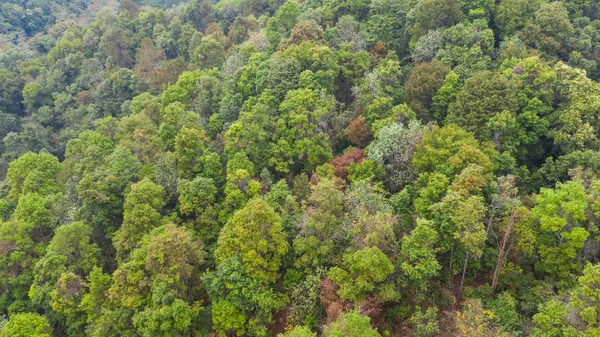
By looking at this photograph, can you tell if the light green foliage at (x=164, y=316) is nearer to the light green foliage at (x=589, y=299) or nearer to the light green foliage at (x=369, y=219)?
the light green foliage at (x=369, y=219)

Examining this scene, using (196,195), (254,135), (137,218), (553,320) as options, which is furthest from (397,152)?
(137,218)

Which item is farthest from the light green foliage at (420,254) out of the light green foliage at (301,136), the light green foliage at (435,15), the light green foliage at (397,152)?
the light green foliage at (435,15)

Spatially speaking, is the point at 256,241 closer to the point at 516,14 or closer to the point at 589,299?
the point at 589,299

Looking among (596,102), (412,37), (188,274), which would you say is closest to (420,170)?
(596,102)

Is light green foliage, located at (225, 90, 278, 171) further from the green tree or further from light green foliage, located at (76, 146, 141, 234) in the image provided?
the green tree

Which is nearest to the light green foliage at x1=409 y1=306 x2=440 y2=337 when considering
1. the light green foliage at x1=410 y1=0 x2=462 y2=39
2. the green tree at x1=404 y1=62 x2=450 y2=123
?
the green tree at x1=404 y1=62 x2=450 y2=123

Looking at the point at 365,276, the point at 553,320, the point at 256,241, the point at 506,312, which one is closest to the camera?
the point at 553,320
